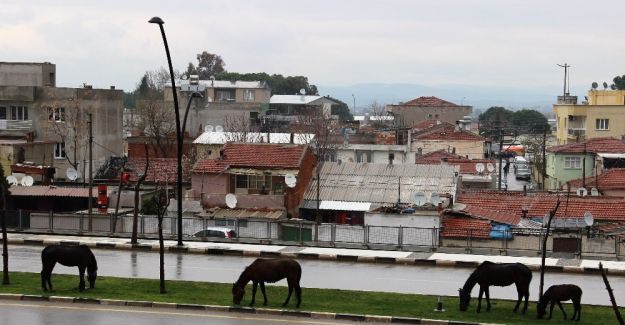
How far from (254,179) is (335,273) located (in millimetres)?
18396

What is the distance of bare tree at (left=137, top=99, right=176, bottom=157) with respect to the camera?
87.6 meters

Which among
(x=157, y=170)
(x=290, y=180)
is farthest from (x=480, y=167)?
(x=290, y=180)

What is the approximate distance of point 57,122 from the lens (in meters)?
70.5

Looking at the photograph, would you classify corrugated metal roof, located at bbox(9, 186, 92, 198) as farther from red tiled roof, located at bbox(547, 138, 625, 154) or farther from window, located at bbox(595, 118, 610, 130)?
window, located at bbox(595, 118, 610, 130)

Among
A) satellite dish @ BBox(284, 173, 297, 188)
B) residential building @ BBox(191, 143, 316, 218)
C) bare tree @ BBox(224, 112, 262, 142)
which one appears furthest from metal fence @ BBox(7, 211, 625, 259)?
bare tree @ BBox(224, 112, 262, 142)

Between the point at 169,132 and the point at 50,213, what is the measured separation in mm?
47570

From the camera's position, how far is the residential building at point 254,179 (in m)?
51.8

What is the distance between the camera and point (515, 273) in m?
27.2

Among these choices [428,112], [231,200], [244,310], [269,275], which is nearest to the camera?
[244,310]

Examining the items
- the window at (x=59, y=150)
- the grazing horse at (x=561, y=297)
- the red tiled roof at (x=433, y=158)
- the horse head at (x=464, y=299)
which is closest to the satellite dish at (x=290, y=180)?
the horse head at (x=464, y=299)

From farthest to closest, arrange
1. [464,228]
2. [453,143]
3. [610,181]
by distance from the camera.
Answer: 1. [453,143]
2. [610,181]
3. [464,228]

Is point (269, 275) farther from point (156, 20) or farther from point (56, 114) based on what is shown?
point (56, 114)

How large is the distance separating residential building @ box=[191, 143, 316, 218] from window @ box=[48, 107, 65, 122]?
20.9m

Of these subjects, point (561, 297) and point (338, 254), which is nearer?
point (561, 297)
